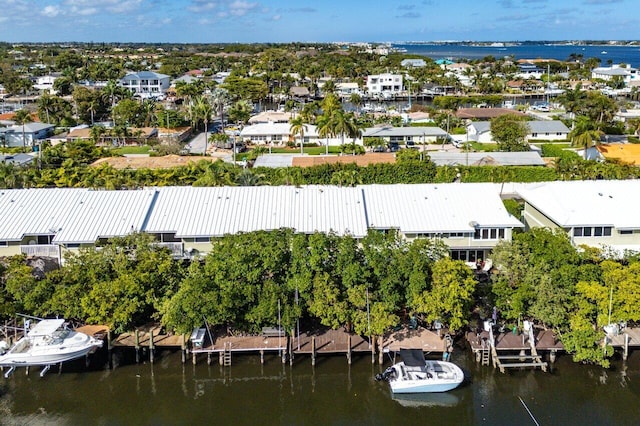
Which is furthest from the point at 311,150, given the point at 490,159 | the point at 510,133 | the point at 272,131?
the point at 510,133

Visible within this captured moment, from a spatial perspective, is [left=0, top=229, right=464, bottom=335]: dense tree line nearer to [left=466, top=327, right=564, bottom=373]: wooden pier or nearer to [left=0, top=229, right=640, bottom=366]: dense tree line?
[left=0, top=229, right=640, bottom=366]: dense tree line

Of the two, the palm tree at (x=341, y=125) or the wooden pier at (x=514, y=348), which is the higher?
the palm tree at (x=341, y=125)

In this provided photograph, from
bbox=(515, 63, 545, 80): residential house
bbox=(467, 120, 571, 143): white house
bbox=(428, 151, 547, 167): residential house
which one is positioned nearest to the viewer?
bbox=(428, 151, 547, 167): residential house

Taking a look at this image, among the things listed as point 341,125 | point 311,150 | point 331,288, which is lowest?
point 331,288

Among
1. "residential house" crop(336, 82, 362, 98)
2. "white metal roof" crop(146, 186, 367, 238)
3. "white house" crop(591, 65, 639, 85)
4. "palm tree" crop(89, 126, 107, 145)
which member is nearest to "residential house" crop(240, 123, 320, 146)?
"palm tree" crop(89, 126, 107, 145)

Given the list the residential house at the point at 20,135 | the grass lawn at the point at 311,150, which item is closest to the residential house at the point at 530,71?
the grass lawn at the point at 311,150

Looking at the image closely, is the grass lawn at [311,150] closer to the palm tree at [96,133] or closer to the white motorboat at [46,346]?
the palm tree at [96,133]

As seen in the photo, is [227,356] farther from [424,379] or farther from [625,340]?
[625,340]
